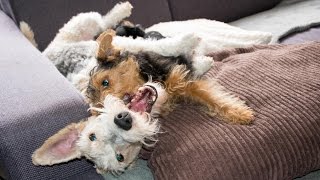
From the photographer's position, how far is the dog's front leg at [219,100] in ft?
3.55

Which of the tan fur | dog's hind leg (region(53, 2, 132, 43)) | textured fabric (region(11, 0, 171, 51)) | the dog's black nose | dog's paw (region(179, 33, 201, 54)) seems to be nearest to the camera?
the dog's black nose

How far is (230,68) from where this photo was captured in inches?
51.7

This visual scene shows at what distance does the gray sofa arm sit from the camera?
0.99 meters

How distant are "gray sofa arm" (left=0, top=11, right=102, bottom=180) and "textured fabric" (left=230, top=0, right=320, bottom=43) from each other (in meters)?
0.91

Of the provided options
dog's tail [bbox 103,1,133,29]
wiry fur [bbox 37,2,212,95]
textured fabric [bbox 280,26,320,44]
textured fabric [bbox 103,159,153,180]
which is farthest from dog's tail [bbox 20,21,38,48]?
textured fabric [bbox 280,26,320,44]

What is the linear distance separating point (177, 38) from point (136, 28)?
1.02ft

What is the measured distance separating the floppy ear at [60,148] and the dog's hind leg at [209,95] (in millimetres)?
276

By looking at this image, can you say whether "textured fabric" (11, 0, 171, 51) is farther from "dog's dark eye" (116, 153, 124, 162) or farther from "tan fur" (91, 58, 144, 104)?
"dog's dark eye" (116, 153, 124, 162)

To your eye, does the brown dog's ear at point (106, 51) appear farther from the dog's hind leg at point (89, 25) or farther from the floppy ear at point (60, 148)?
the dog's hind leg at point (89, 25)

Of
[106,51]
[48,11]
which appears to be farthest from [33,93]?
[48,11]

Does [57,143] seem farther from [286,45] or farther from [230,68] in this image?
[286,45]

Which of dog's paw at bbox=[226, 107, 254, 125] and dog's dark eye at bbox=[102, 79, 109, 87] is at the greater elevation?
dog's dark eye at bbox=[102, 79, 109, 87]

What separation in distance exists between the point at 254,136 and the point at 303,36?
28.4 inches

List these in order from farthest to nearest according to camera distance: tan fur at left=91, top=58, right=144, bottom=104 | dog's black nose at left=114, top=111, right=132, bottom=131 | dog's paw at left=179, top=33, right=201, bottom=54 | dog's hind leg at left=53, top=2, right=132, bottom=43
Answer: dog's hind leg at left=53, top=2, right=132, bottom=43 → dog's paw at left=179, top=33, right=201, bottom=54 → tan fur at left=91, top=58, right=144, bottom=104 → dog's black nose at left=114, top=111, right=132, bottom=131
